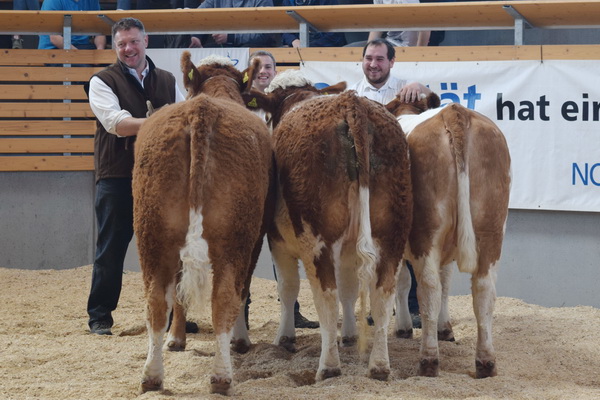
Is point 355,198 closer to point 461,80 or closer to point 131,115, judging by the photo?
point 131,115

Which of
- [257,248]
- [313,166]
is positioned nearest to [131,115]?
[257,248]

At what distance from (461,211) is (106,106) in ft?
9.54

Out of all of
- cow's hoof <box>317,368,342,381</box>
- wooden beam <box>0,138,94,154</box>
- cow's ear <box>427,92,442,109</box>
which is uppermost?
cow's ear <box>427,92,442,109</box>

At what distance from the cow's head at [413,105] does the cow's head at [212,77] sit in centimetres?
118

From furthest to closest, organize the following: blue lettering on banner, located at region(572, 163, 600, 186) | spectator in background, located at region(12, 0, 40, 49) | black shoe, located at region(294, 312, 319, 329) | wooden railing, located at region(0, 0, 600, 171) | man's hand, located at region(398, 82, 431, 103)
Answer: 1. spectator in background, located at region(12, 0, 40, 49)
2. wooden railing, located at region(0, 0, 600, 171)
3. blue lettering on banner, located at region(572, 163, 600, 186)
4. black shoe, located at region(294, 312, 319, 329)
5. man's hand, located at region(398, 82, 431, 103)

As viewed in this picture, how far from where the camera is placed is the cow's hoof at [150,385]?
4.89 metres

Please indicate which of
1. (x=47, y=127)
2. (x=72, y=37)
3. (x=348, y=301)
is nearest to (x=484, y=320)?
(x=348, y=301)

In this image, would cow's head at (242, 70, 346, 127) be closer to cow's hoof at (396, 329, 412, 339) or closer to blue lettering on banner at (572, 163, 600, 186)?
cow's hoof at (396, 329, 412, 339)

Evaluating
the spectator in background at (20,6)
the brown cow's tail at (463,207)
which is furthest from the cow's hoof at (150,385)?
the spectator in background at (20,6)

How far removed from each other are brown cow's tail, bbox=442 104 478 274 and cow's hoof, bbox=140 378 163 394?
198 cm

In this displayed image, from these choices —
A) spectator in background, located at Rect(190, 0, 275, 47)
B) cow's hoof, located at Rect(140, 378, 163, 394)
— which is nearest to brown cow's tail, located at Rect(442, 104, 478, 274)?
cow's hoof, located at Rect(140, 378, 163, 394)

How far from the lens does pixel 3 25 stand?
32.9 ft

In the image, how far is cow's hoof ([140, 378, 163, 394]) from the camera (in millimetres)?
4887

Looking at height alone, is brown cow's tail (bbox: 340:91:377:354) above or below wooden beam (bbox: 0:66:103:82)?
below
